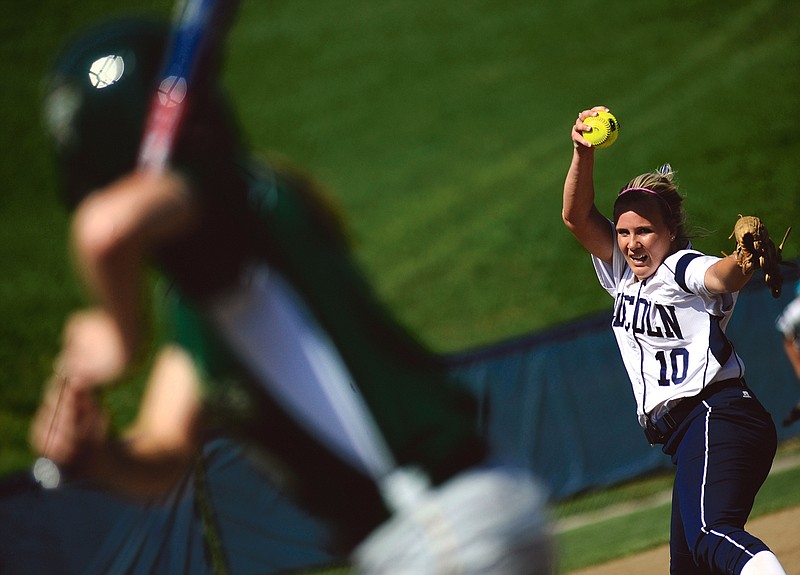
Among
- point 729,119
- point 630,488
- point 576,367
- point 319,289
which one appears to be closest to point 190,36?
point 319,289

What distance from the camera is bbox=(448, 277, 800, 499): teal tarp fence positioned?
9.38 m

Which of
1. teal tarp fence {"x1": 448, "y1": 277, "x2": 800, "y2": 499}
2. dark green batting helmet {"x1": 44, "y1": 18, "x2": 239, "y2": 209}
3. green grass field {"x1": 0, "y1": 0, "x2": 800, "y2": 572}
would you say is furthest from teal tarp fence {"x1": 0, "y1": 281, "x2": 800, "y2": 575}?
dark green batting helmet {"x1": 44, "y1": 18, "x2": 239, "y2": 209}

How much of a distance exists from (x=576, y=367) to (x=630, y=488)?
1.27m

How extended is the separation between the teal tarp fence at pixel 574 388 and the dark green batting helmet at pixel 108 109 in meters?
7.47

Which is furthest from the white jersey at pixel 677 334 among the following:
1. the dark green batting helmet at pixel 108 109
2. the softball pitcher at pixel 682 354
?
the dark green batting helmet at pixel 108 109

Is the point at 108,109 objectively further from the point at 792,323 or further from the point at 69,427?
the point at 792,323

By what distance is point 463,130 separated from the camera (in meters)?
25.1

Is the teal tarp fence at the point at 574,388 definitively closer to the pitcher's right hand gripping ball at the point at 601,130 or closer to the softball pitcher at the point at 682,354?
the softball pitcher at the point at 682,354

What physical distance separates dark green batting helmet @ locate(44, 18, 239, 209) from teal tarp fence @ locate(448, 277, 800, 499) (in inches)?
294

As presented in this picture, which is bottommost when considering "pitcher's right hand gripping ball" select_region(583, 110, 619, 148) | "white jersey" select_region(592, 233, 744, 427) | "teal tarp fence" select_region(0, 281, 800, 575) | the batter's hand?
"teal tarp fence" select_region(0, 281, 800, 575)

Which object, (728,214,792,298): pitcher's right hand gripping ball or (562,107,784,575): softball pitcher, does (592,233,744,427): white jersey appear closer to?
(562,107,784,575): softball pitcher

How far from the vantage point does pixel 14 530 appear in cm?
821

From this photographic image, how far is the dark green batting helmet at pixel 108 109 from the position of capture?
1938mm

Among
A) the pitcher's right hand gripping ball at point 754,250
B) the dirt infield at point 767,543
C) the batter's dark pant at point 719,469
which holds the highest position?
the pitcher's right hand gripping ball at point 754,250
